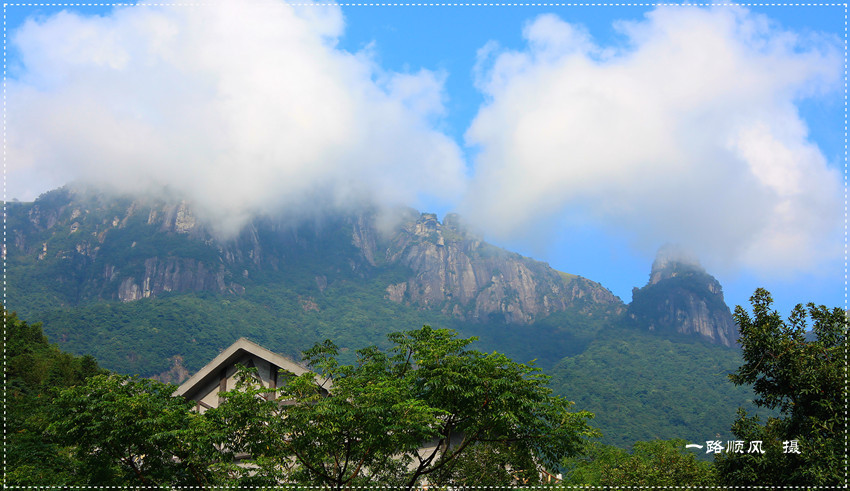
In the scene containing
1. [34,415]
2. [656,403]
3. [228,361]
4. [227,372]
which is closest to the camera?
[34,415]

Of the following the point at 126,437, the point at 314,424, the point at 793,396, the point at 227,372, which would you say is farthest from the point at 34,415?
the point at 793,396

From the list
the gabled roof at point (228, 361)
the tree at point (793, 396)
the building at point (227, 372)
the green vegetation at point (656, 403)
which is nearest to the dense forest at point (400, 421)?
the tree at point (793, 396)

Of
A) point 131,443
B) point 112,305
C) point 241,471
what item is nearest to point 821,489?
point 241,471

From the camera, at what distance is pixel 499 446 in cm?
1747

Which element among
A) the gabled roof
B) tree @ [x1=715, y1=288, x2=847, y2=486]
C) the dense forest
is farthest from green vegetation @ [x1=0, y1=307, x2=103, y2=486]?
tree @ [x1=715, y1=288, x2=847, y2=486]

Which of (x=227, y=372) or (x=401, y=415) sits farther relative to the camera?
(x=227, y=372)

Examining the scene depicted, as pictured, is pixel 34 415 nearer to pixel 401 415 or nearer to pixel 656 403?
pixel 401 415

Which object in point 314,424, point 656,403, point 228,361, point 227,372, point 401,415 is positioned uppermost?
point 656,403

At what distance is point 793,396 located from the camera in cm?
1522

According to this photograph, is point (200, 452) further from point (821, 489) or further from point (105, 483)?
point (821, 489)

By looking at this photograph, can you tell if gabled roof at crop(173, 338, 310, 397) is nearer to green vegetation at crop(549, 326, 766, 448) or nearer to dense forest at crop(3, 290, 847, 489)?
dense forest at crop(3, 290, 847, 489)

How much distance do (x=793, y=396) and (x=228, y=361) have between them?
17.6m

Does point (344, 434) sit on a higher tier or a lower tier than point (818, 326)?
lower

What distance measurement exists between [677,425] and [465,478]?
157 metres
